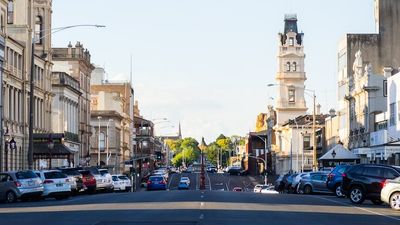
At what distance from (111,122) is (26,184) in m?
85.3

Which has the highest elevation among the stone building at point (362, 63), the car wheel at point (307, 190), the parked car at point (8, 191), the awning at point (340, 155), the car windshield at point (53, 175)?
the stone building at point (362, 63)

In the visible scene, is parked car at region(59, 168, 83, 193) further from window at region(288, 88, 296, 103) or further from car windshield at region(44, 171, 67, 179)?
window at region(288, 88, 296, 103)

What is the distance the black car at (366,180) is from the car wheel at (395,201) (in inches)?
131

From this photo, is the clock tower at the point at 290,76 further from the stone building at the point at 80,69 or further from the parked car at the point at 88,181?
the parked car at the point at 88,181

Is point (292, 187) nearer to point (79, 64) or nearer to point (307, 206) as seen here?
point (307, 206)

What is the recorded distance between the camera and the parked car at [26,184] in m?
44.1

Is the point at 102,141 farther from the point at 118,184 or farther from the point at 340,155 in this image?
the point at 118,184

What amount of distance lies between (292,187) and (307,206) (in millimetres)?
25471

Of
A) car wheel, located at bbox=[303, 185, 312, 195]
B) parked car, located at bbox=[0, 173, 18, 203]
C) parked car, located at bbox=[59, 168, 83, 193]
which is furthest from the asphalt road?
car wheel, located at bbox=[303, 185, 312, 195]

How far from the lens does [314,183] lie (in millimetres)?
57250

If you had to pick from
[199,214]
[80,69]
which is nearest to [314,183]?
[199,214]

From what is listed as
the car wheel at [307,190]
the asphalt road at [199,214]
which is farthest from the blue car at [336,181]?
the asphalt road at [199,214]

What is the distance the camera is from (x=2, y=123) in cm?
6619

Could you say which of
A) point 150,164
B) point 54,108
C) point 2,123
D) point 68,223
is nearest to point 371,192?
point 68,223
